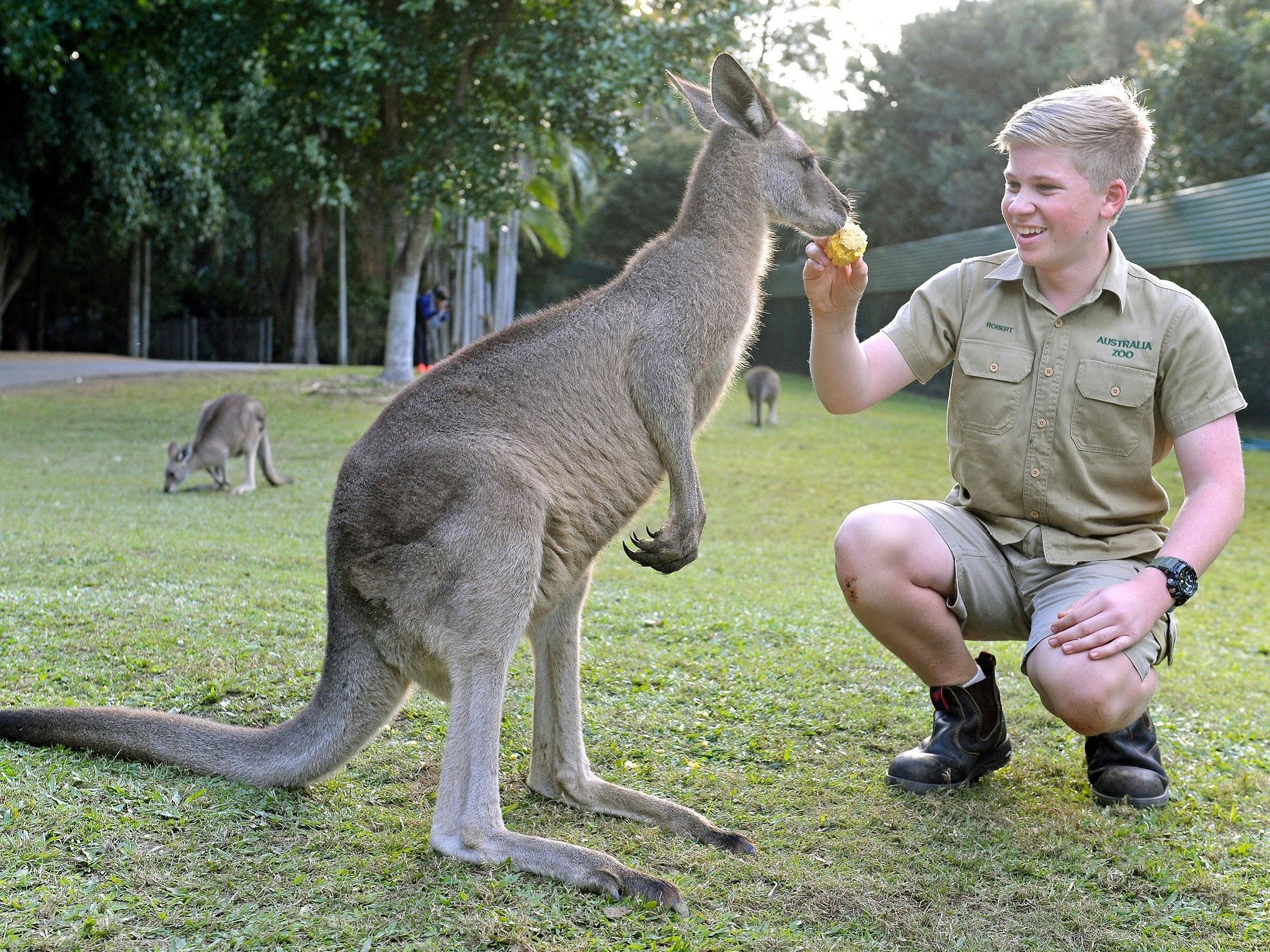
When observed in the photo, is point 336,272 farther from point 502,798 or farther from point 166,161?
point 502,798

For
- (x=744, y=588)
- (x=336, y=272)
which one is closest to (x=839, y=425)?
(x=744, y=588)

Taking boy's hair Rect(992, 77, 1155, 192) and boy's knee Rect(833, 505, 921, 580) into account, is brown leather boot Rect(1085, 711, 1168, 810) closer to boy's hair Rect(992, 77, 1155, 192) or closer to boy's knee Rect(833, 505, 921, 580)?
boy's knee Rect(833, 505, 921, 580)

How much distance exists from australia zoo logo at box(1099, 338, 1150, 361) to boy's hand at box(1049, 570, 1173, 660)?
58cm

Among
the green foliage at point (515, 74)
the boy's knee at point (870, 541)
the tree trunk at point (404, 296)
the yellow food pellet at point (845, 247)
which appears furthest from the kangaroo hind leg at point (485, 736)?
the tree trunk at point (404, 296)

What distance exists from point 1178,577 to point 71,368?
18113 millimetres

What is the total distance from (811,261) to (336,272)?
25414mm

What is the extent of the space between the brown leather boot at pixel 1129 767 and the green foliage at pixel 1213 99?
13643mm

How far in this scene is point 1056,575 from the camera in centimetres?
278

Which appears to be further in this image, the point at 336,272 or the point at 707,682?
the point at 336,272

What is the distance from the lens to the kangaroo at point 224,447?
8039 mm

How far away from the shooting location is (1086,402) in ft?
9.10

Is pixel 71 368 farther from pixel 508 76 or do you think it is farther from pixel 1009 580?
pixel 1009 580

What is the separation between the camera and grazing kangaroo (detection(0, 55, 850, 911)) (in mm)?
2328

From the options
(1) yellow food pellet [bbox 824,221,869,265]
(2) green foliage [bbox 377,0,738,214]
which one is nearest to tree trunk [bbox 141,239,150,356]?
(2) green foliage [bbox 377,0,738,214]
